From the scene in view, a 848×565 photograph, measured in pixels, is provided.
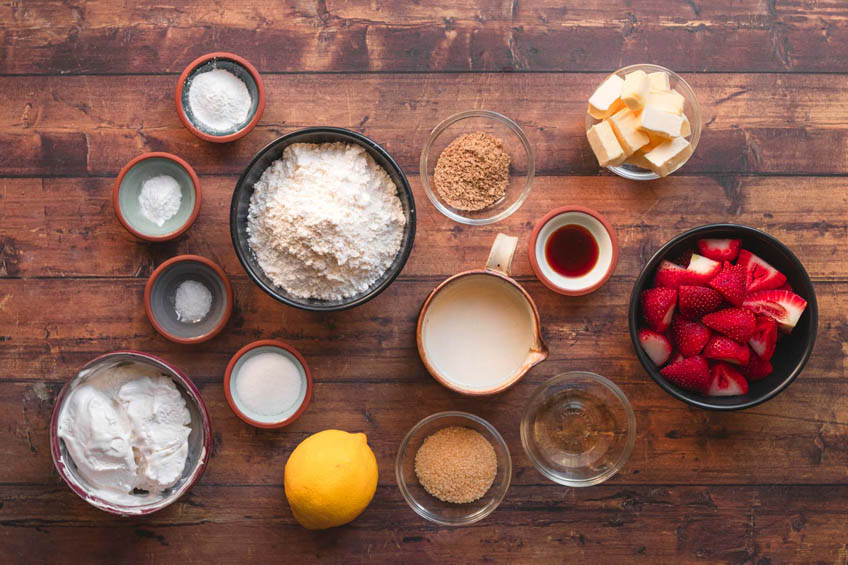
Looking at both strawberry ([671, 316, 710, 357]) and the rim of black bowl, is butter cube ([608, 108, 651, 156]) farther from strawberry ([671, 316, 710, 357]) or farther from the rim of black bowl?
the rim of black bowl

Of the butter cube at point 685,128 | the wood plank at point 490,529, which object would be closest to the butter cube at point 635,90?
the butter cube at point 685,128

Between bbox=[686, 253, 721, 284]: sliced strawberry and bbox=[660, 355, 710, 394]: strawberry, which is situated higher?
bbox=[686, 253, 721, 284]: sliced strawberry

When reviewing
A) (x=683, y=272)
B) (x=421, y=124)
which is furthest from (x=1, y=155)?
(x=683, y=272)

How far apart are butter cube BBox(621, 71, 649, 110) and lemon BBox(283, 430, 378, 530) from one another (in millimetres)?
1068

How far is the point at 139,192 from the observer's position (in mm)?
1590

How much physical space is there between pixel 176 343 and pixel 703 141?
1532 millimetres

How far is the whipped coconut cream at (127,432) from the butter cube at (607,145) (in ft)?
4.07

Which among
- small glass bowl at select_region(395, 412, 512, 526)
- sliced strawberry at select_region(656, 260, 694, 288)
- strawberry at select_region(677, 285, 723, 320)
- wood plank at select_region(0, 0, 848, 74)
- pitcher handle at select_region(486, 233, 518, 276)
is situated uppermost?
wood plank at select_region(0, 0, 848, 74)

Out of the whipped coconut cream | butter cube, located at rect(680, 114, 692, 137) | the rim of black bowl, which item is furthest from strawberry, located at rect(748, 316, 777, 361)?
the whipped coconut cream

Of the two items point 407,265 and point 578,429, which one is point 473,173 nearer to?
point 407,265

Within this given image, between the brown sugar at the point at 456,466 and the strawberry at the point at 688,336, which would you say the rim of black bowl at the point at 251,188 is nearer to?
the brown sugar at the point at 456,466

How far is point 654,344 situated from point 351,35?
113 centimetres

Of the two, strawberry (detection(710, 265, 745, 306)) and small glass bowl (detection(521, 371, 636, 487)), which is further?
small glass bowl (detection(521, 371, 636, 487))

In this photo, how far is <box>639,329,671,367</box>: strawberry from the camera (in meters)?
1.50
